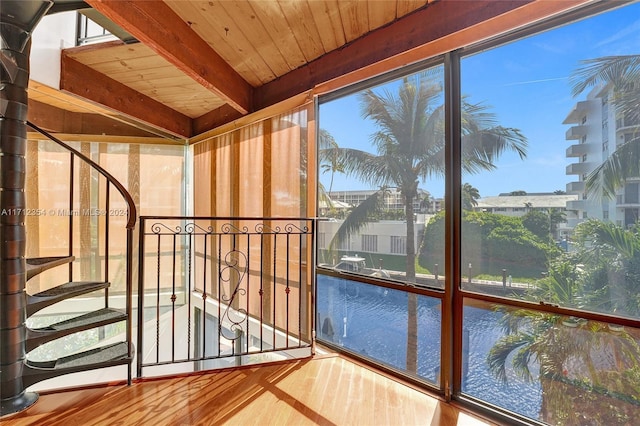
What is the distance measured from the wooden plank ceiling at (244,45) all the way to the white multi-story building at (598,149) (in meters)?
0.63

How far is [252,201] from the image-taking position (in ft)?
10.8

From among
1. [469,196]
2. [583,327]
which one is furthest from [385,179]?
[583,327]

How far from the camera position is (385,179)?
2254 mm

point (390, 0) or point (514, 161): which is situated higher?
point (390, 0)

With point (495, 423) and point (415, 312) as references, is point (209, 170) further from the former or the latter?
point (495, 423)

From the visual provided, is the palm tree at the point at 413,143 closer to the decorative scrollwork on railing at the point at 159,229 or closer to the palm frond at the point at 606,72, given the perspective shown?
the palm frond at the point at 606,72

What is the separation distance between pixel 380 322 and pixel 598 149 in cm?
167

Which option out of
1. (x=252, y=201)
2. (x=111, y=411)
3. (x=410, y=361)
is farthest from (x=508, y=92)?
(x=111, y=411)

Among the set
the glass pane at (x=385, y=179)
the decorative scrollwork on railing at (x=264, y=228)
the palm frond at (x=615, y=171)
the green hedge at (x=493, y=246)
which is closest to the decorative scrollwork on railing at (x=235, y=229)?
the decorative scrollwork on railing at (x=264, y=228)

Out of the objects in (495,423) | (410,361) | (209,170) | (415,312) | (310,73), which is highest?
(310,73)

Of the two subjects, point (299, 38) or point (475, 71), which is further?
point (299, 38)

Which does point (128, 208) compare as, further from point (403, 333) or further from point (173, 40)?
point (403, 333)

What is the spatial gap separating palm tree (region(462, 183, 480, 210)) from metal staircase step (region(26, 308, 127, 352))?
235cm

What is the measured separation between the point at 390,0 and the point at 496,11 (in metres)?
0.63
